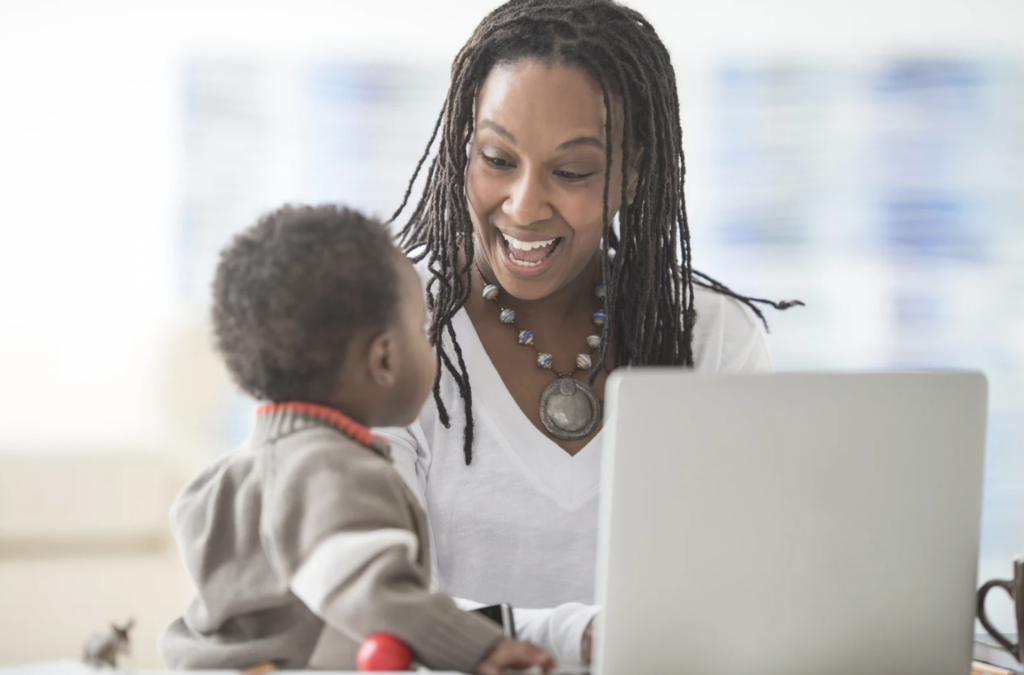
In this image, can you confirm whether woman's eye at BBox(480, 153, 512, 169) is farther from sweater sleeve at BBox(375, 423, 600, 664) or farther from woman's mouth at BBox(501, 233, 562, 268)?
sweater sleeve at BBox(375, 423, 600, 664)

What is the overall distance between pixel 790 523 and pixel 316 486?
379 millimetres

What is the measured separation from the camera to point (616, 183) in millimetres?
1416

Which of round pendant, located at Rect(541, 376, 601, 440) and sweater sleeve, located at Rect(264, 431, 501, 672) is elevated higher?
round pendant, located at Rect(541, 376, 601, 440)

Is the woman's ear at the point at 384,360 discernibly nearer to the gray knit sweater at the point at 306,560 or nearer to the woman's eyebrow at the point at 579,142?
the gray knit sweater at the point at 306,560

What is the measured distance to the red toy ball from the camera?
0.78 metres

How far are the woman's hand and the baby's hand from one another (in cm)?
17

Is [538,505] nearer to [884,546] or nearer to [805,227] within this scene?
[884,546]

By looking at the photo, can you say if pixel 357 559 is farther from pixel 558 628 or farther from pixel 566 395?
pixel 566 395

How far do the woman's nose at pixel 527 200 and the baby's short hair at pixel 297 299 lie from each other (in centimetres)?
43

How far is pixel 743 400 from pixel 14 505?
237 cm

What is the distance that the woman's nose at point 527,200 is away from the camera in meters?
1.32

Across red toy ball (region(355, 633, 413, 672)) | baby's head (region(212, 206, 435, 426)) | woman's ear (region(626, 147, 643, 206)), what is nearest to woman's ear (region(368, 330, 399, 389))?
baby's head (region(212, 206, 435, 426))

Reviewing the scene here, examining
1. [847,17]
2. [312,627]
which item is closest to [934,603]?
[312,627]

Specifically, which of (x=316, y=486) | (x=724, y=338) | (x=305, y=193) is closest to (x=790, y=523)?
(x=316, y=486)
